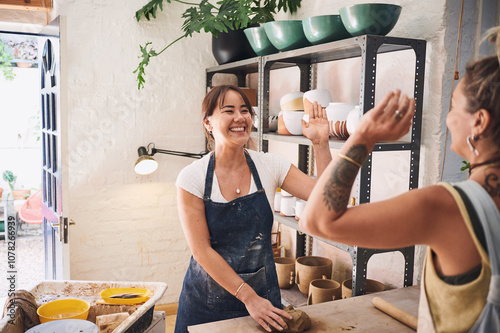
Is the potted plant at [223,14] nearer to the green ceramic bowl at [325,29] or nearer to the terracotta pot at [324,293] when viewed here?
the green ceramic bowl at [325,29]

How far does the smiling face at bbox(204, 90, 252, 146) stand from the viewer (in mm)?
1878

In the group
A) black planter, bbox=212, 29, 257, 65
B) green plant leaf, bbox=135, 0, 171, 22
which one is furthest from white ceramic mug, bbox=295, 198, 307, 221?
green plant leaf, bbox=135, 0, 171, 22

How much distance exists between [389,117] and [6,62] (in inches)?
308

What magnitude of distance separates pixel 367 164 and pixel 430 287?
112 centimetres

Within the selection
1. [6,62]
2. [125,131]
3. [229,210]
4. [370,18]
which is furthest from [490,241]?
[6,62]

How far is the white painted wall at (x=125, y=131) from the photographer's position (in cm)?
323

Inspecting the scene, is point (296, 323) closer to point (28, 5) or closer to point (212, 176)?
point (212, 176)

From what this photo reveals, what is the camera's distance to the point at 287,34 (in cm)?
243

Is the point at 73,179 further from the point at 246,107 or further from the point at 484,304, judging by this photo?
the point at 484,304

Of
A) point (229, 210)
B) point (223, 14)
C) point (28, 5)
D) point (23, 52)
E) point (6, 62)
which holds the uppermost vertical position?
point (23, 52)


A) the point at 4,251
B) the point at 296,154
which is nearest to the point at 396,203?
the point at 296,154

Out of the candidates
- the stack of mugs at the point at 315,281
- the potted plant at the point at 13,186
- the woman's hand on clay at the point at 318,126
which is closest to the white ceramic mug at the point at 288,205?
the stack of mugs at the point at 315,281

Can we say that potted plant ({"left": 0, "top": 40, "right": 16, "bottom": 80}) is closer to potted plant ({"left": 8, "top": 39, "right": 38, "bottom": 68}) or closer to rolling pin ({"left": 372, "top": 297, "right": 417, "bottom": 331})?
potted plant ({"left": 8, "top": 39, "right": 38, "bottom": 68})

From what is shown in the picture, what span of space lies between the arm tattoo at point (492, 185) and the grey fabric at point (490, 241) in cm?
1
